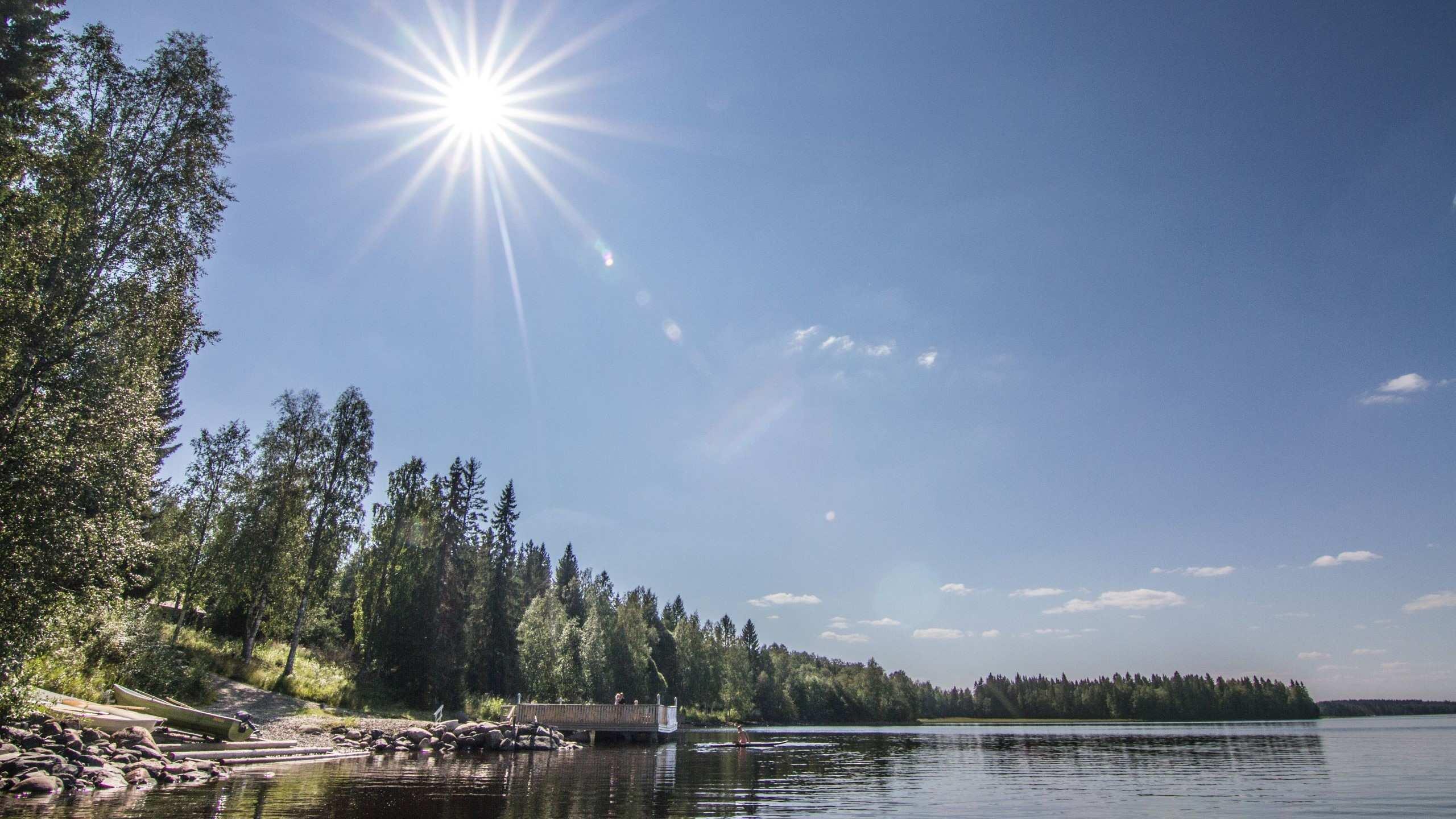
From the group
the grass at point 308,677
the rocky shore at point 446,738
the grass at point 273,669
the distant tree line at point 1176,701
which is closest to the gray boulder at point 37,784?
the rocky shore at point 446,738

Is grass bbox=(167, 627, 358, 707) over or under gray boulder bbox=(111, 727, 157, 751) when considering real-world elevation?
over

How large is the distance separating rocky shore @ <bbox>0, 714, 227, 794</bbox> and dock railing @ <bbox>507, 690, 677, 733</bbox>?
2953 cm

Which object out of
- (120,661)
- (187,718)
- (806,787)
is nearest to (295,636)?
(120,661)

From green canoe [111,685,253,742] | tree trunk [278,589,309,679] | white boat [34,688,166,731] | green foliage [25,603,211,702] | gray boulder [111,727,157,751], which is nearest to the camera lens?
gray boulder [111,727,157,751]

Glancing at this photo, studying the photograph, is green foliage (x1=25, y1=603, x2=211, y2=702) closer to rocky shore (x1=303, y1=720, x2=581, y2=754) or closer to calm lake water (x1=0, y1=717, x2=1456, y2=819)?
rocky shore (x1=303, y1=720, x2=581, y2=754)

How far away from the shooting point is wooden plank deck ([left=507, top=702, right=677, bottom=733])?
49.7 metres

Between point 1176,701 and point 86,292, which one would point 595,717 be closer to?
point 86,292

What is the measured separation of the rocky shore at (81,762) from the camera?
1633cm

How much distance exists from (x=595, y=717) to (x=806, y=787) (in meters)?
30.5

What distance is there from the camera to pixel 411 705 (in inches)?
2189

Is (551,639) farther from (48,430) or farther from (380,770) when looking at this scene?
(48,430)

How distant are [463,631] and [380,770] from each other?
135 feet

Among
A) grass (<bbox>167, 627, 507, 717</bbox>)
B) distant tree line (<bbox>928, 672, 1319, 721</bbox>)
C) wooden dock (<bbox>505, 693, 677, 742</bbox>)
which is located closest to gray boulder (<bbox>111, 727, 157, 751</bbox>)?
grass (<bbox>167, 627, 507, 717</bbox>)

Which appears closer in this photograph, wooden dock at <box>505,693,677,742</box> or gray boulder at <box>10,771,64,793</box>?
gray boulder at <box>10,771,64,793</box>
